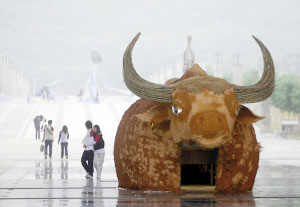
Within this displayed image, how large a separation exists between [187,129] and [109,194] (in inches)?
79.3

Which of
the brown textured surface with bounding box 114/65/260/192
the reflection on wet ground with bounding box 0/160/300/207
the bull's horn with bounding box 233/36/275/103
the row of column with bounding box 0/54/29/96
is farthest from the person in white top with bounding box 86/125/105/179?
the row of column with bounding box 0/54/29/96

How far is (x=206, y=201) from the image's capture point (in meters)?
12.3

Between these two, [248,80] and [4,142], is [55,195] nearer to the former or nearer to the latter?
[4,142]

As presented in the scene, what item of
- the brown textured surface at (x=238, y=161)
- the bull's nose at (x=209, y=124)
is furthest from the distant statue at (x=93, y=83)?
Result: the bull's nose at (x=209, y=124)

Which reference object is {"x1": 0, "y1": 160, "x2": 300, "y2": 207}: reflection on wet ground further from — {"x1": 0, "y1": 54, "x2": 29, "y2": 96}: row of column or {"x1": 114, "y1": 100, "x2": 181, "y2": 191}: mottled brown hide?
{"x1": 0, "y1": 54, "x2": 29, "y2": 96}: row of column

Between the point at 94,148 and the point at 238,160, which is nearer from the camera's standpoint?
the point at 238,160

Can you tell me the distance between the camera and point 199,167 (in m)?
15.1

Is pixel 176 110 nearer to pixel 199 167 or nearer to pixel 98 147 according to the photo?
pixel 199 167

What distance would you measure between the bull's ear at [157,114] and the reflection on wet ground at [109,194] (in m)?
1.22

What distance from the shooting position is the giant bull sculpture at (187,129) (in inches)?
489

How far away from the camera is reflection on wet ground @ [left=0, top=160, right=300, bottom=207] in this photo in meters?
12.2

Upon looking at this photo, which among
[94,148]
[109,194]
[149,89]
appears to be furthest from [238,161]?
[94,148]

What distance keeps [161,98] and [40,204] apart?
2558 millimetres

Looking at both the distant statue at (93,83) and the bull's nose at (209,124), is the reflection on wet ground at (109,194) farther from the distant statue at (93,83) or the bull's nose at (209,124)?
the distant statue at (93,83)
